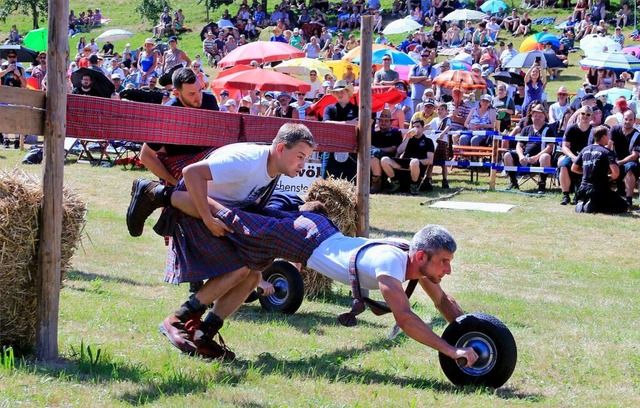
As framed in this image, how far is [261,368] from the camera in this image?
216 inches

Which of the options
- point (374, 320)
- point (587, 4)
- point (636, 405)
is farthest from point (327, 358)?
point (587, 4)

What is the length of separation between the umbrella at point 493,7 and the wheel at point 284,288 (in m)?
31.2

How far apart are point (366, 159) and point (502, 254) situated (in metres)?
3.12

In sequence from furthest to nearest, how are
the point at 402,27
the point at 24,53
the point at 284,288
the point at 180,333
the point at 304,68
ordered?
the point at 402,27, the point at 24,53, the point at 304,68, the point at 284,288, the point at 180,333

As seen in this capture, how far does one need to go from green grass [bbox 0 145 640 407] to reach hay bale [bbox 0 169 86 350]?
0.63ft

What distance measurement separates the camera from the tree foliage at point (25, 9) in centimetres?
4853

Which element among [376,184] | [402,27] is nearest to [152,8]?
[402,27]

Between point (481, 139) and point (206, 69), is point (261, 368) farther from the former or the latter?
point (206, 69)

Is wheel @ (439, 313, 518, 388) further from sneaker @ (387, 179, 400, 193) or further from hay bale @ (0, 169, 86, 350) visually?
sneaker @ (387, 179, 400, 193)

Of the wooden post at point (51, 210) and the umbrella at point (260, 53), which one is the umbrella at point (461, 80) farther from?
the wooden post at point (51, 210)

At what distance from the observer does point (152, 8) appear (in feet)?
154

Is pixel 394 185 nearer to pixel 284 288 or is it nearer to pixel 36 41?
pixel 284 288

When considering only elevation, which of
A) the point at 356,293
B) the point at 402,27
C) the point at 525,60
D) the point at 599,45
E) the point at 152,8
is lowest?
the point at 356,293

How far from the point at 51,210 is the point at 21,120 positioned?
517 millimetres
